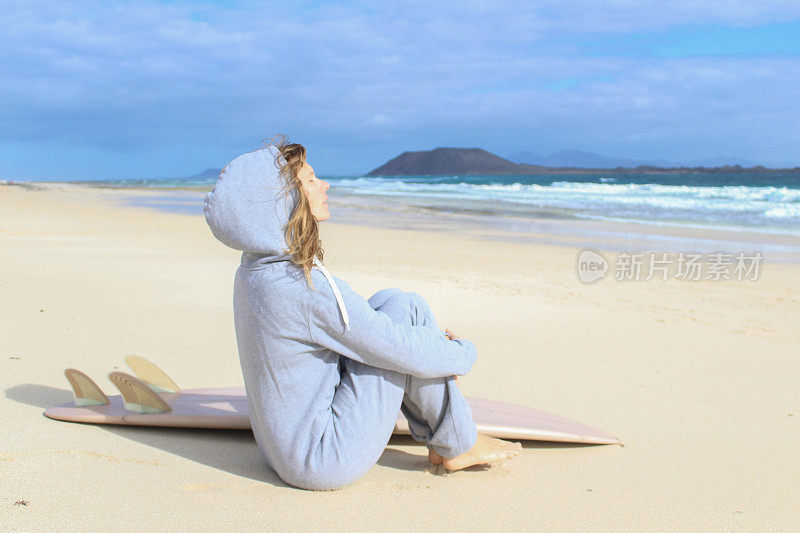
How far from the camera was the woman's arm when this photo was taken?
7.68 ft

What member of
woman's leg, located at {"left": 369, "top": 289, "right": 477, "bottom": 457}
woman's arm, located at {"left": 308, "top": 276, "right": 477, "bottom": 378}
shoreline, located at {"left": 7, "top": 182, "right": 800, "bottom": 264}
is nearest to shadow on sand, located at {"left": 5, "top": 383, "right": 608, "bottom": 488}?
woman's leg, located at {"left": 369, "top": 289, "right": 477, "bottom": 457}

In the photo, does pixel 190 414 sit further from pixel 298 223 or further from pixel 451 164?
pixel 451 164

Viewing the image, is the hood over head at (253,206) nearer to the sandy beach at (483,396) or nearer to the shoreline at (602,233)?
the sandy beach at (483,396)

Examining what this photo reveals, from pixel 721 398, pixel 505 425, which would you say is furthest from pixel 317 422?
pixel 721 398

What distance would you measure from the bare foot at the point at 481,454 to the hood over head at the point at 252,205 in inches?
42.5

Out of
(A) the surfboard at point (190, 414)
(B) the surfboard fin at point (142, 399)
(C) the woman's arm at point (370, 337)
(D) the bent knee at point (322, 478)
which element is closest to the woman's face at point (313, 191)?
(C) the woman's arm at point (370, 337)

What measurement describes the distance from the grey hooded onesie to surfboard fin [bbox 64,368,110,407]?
3.50ft

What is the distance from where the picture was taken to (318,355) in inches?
98.2

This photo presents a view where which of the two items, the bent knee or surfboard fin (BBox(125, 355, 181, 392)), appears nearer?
the bent knee

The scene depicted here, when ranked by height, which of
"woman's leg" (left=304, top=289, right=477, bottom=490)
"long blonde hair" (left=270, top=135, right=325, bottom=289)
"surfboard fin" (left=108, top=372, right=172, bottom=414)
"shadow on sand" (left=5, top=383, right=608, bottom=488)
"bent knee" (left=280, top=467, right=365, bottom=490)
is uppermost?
"long blonde hair" (left=270, top=135, right=325, bottom=289)

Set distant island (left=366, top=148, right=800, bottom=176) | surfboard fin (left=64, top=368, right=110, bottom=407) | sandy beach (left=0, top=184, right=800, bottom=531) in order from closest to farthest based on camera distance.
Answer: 1. sandy beach (left=0, top=184, right=800, bottom=531)
2. surfboard fin (left=64, top=368, right=110, bottom=407)
3. distant island (left=366, top=148, right=800, bottom=176)

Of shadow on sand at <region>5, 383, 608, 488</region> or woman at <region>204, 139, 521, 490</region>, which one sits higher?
woman at <region>204, 139, 521, 490</region>

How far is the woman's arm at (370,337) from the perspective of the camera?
7.68ft

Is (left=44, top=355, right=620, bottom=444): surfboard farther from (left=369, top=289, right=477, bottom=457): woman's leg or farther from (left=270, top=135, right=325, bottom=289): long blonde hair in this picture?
(left=270, top=135, right=325, bottom=289): long blonde hair
